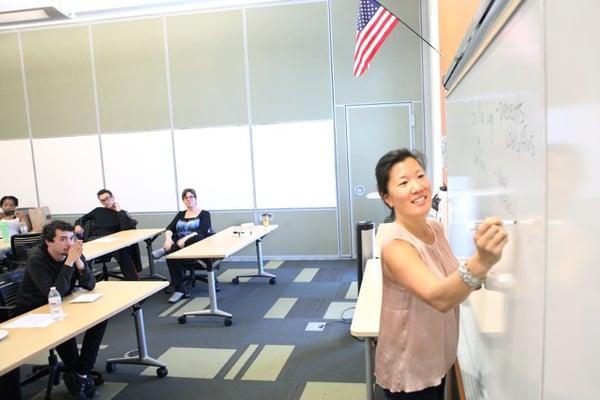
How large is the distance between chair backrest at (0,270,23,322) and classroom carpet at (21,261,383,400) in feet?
2.25

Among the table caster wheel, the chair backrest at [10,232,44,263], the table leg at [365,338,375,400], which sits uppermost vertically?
the chair backrest at [10,232,44,263]

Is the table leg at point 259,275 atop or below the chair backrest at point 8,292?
below

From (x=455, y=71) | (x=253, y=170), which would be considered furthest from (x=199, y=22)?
(x=455, y=71)

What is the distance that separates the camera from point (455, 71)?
186 centimetres

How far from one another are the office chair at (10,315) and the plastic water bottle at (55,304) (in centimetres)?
39

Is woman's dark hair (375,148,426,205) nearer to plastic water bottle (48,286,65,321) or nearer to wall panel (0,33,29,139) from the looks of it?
plastic water bottle (48,286,65,321)

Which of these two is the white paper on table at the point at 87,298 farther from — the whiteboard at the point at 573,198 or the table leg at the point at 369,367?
the whiteboard at the point at 573,198

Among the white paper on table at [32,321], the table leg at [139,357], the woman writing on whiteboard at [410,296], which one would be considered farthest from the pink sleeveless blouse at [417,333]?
the table leg at [139,357]

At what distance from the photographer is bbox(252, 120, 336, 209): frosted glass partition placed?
6820mm

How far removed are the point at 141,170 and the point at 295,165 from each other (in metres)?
2.54

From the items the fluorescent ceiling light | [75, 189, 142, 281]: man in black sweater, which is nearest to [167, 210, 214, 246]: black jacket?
[75, 189, 142, 281]: man in black sweater

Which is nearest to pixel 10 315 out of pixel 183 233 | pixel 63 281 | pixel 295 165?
pixel 63 281

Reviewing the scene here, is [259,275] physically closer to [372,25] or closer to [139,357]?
[139,357]

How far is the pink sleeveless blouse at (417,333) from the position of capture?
4.51ft
